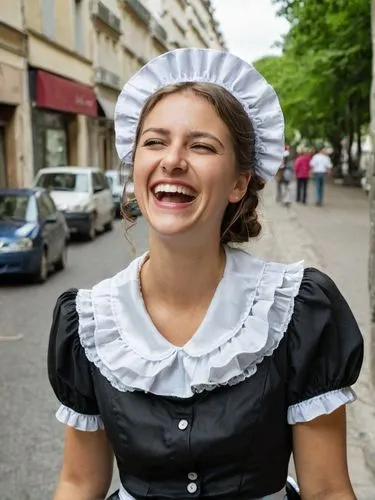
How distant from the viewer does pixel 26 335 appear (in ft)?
25.9

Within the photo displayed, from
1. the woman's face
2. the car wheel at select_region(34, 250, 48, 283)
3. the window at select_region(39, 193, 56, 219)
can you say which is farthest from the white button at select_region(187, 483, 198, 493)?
the window at select_region(39, 193, 56, 219)

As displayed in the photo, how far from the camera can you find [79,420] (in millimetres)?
1947

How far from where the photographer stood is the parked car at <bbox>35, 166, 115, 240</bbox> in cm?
1677

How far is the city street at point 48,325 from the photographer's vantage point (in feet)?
14.5

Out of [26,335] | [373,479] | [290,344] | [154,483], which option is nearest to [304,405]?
[290,344]

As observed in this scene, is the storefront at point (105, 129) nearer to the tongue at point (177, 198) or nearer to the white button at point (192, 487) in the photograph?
the tongue at point (177, 198)

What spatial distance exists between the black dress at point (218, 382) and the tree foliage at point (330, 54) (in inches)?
530

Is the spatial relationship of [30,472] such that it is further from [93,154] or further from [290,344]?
[93,154]

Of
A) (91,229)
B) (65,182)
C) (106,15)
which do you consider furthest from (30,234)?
(106,15)

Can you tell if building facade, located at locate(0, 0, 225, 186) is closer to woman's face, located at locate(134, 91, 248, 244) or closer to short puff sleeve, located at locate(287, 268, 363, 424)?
woman's face, located at locate(134, 91, 248, 244)

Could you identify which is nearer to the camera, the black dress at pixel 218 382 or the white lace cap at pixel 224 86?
Answer: the black dress at pixel 218 382

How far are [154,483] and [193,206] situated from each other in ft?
2.35

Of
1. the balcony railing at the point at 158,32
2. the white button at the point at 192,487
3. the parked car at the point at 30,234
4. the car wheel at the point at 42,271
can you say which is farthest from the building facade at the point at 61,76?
the white button at the point at 192,487

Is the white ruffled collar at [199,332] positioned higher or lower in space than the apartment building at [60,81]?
lower
